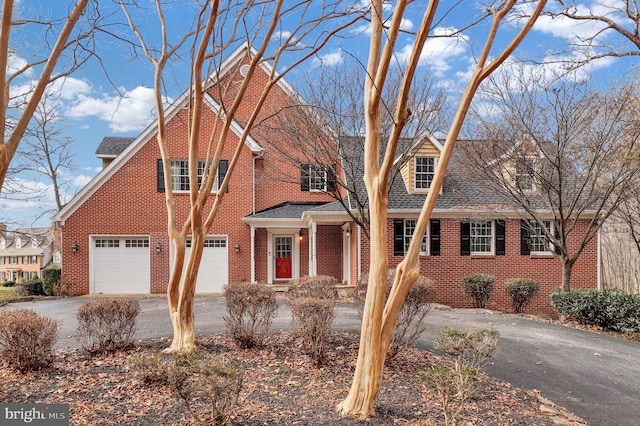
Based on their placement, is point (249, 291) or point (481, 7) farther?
point (249, 291)

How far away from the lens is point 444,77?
12719mm

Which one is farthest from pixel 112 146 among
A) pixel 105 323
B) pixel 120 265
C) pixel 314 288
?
pixel 105 323

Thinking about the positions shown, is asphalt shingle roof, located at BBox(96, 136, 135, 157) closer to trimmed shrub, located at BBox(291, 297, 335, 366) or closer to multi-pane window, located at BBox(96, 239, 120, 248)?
multi-pane window, located at BBox(96, 239, 120, 248)

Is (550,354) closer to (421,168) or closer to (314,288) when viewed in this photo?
(314,288)

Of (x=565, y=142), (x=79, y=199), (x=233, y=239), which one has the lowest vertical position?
(x=233, y=239)

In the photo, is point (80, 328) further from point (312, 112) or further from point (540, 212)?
point (540, 212)

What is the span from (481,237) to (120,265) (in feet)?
44.6

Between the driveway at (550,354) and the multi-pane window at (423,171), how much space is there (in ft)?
19.0

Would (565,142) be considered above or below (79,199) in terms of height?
above

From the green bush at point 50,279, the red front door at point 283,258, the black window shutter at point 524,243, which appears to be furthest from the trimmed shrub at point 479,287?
the green bush at point 50,279

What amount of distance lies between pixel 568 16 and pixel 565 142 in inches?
117

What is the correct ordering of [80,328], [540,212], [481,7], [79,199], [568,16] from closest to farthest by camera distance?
[481,7] → [80,328] → [568,16] → [540,212] → [79,199]

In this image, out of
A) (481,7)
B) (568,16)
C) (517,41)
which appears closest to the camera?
(517,41)

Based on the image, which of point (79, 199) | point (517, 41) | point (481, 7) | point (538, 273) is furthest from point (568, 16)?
point (79, 199)
